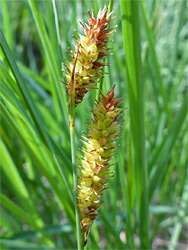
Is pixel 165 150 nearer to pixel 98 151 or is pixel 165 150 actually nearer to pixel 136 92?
pixel 136 92

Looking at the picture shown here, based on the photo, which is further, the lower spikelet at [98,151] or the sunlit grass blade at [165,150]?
the sunlit grass blade at [165,150]

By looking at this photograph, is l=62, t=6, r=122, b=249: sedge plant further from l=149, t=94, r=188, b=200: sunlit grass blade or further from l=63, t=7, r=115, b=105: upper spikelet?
l=149, t=94, r=188, b=200: sunlit grass blade

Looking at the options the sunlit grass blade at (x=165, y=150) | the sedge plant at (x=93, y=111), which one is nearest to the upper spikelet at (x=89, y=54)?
the sedge plant at (x=93, y=111)

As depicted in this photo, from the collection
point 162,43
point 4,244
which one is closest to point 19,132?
point 4,244

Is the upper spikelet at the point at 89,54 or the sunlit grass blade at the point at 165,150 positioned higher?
the upper spikelet at the point at 89,54

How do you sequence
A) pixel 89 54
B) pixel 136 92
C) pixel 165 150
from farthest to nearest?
pixel 165 150
pixel 136 92
pixel 89 54

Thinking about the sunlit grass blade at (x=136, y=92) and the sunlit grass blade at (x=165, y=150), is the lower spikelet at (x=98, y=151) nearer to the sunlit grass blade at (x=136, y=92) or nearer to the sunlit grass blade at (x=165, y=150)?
the sunlit grass blade at (x=136, y=92)

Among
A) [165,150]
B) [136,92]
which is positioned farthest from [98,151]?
[165,150]
